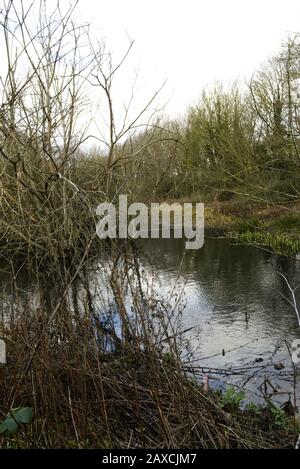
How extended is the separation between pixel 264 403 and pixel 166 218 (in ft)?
57.0

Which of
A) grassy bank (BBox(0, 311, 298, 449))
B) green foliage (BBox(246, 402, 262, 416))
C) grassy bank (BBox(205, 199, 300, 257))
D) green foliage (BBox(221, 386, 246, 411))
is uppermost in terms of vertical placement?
grassy bank (BBox(205, 199, 300, 257))

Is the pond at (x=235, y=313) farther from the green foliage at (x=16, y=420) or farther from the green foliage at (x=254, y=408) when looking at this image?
the green foliage at (x=16, y=420)

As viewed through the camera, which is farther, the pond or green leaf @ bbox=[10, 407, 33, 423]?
the pond

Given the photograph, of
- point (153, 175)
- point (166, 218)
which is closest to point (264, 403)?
point (153, 175)

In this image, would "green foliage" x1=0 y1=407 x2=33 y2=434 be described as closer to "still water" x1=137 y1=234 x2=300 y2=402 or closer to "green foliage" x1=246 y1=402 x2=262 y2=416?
"still water" x1=137 y1=234 x2=300 y2=402

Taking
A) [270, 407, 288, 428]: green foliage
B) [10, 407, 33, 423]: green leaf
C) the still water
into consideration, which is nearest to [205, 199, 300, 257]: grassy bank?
the still water

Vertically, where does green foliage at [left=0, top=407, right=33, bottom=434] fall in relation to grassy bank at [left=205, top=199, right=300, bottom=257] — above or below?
below

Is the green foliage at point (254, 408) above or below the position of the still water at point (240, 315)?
below

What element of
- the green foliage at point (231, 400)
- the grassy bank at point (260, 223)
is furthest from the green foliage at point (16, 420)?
the grassy bank at point (260, 223)

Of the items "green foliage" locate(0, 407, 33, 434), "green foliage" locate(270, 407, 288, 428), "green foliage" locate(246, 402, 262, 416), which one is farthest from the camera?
"green foliage" locate(246, 402, 262, 416)

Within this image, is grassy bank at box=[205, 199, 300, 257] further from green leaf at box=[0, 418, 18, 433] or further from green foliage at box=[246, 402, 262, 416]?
green leaf at box=[0, 418, 18, 433]

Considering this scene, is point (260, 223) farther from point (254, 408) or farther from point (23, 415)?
point (23, 415)

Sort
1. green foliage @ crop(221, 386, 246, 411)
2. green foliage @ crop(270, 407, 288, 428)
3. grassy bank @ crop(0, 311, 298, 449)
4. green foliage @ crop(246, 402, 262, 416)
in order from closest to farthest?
grassy bank @ crop(0, 311, 298, 449), green foliage @ crop(270, 407, 288, 428), green foliage @ crop(246, 402, 262, 416), green foliage @ crop(221, 386, 246, 411)

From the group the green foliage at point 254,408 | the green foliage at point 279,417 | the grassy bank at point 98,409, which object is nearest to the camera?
the grassy bank at point 98,409
